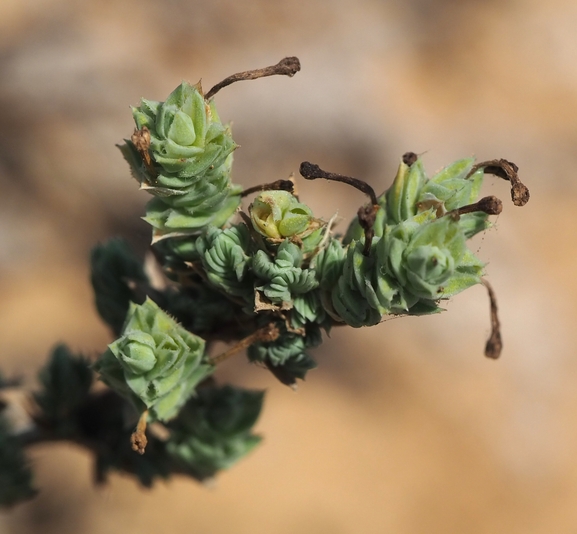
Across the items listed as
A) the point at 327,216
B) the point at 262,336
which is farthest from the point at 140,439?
the point at 327,216

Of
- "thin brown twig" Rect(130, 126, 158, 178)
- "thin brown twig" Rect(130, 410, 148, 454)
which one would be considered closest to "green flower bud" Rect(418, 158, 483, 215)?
"thin brown twig" Rect(130, 126, 158, 178)

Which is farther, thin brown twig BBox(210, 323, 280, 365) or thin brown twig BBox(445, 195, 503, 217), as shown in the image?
thin brown twig BBox(210, 323, 280, 365)

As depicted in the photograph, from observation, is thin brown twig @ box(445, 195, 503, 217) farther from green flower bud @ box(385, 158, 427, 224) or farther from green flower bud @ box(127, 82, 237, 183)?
green flower bud @ box(127, 82, 237, 183)

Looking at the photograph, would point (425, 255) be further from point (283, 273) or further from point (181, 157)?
point (181, 157)

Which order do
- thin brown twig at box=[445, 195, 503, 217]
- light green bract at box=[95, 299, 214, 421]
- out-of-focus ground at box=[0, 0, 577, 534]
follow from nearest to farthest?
thin brown twig at box=[445, 195, 503, 217] < light green bract at box=[95, 299, 214, 421] < out-of-focus ground at box=[0, 0, 577, 534]

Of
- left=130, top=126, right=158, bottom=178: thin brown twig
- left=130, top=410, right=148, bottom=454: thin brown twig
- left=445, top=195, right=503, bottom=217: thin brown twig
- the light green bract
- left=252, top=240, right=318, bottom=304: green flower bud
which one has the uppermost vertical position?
left=130, top=126, right=158, bottom=178: thin brown twig

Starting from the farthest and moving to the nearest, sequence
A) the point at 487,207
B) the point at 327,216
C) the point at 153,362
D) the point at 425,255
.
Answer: the point at 327,216 < the point at 153,362 < the point at 487,207 < the point at 425,255

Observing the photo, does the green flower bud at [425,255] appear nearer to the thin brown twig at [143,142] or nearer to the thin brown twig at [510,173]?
the thin brown twig at [510,173]
